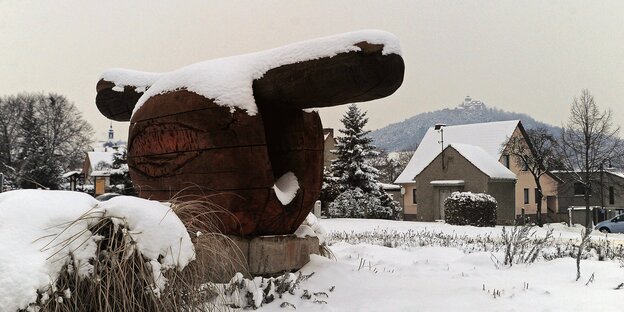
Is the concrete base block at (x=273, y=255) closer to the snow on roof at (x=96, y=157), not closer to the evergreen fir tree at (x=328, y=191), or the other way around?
the evergreen fir tree at (x=328, y=191)

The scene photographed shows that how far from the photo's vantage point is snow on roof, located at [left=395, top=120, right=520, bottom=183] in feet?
111

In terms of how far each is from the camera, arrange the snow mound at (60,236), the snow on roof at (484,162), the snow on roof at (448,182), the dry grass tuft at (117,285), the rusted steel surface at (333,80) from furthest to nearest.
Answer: the snow on roof at (448,182)
the snow on roof at (484,162)
the rusted steel surface at (333,80)
the dry grass tuft at (117,285)
the snow mound at (60,236)

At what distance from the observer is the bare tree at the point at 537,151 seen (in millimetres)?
29750

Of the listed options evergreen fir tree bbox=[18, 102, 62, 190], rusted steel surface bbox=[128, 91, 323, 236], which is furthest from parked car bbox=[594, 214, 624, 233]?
evergreen fir tree bbox=[18, 102, 62, 190]

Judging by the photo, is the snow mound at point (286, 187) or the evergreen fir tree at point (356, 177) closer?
the snow mound at point (286, 187)

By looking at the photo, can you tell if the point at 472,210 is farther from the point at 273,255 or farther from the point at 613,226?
the point at 273,255

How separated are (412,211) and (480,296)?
3074 centimetres

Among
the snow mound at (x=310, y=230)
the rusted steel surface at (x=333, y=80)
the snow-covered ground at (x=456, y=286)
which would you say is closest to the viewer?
the snow-covered ground at (x=456, y=286)

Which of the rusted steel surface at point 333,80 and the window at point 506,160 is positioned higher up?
the window at point 506,160

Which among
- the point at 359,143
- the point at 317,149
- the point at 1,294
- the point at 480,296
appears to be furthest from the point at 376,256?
the point at 359,143

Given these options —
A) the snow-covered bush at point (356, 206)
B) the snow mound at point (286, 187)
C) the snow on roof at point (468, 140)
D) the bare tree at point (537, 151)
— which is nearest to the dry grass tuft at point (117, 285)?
the snow mound at point (286, 187)

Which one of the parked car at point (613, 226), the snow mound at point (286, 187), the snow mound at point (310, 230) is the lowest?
the parked car at point (613, 226)

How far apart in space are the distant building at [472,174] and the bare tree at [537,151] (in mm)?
606

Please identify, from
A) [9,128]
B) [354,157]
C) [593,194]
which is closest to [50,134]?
[9,128]
